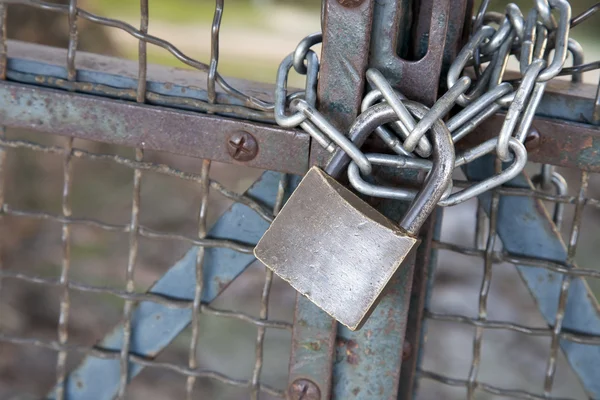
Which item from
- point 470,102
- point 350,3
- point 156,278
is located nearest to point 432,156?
point 470,102

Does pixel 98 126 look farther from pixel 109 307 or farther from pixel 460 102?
pixel 109 307

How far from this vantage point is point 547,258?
874 mm

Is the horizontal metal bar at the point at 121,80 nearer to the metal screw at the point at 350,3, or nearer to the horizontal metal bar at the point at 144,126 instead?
the horizontal metal bar at the point at 144,126

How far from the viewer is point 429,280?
2.94 ft

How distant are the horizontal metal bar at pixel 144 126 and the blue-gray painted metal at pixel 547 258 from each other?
0.81 feet

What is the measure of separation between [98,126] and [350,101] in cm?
31

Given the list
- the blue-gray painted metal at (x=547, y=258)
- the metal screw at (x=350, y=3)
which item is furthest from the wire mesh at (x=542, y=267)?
the metal screw at (x=350, y=3)

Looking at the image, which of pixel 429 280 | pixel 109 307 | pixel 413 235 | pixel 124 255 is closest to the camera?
pixel 413 235

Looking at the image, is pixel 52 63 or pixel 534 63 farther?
pixel 52 63

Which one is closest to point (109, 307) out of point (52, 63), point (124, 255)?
point (124, 255)

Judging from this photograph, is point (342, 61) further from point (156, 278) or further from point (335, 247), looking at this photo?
point (156, 278)

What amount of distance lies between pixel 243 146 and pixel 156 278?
6.87 ft

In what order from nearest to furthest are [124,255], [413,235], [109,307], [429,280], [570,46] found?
1. [413,235]
2. [570,46]
3. [429,280]
4. [109,307]
5. [124,255]

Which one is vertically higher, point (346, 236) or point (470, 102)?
point (470, 102)
